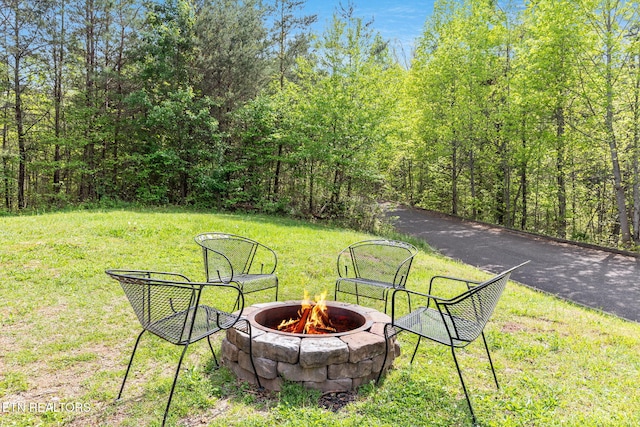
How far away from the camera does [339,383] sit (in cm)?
290

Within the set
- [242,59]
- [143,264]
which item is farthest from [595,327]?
[242,59]

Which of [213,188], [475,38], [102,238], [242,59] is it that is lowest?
[102,238]

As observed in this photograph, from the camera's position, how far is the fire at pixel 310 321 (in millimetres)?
3328

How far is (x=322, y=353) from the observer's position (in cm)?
282

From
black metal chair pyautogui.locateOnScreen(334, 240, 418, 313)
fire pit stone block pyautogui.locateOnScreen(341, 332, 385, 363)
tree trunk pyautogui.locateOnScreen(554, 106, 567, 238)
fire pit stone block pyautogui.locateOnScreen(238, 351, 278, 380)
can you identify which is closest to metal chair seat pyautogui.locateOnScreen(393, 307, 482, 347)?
fire pit stone block pyautogui.locateOnScreen(341, 332, 385, 363)

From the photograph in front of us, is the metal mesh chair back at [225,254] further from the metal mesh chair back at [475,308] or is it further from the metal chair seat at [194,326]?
the metal mesh chair back at [475,308]

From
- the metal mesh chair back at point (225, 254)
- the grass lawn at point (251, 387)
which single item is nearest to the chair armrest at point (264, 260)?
the grass lawn at point (251, 387)

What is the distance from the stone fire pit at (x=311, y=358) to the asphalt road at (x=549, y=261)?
4.64 metres

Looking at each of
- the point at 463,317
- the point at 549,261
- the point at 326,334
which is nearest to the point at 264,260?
the point at 326,334

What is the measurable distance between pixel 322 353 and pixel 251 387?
0.63m

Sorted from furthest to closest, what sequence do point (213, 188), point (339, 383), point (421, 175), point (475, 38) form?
point (421, 175), point (475, 38), point (213, 188), point (339, 383)

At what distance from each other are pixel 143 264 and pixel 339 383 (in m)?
4.25

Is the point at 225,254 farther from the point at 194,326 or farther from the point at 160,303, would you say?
the point at 160,303

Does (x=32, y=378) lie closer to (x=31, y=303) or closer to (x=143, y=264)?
(x=31, y=303)
